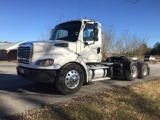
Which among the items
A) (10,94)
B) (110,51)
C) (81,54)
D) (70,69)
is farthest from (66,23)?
(110,51)

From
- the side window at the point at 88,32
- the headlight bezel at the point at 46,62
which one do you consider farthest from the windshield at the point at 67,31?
the headlight bezel at the point at 46,62

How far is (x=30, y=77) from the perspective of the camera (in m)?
7.88

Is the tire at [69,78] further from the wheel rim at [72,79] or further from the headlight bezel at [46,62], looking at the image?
the headlight bezel at [46,62]

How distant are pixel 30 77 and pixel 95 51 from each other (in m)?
3.03

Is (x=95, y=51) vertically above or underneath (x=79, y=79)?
above

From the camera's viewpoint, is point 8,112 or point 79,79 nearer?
point 8,112

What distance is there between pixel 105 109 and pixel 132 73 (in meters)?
6.46

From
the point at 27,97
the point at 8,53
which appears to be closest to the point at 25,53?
the point at 27,97

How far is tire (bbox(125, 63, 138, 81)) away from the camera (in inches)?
471

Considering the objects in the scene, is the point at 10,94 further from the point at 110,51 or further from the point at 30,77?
the point at 110,51

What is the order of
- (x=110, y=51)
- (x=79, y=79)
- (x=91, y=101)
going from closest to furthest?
(x=91, y=101)
(x=79, y=79)
(x=110, y=51)

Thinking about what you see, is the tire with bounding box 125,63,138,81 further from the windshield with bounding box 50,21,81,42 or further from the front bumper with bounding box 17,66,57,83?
the front bumper with bounding box 17,66,57,83

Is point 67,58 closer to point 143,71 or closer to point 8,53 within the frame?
point 143,71

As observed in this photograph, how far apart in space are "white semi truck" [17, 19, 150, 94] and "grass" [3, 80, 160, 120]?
1043 millimetres
